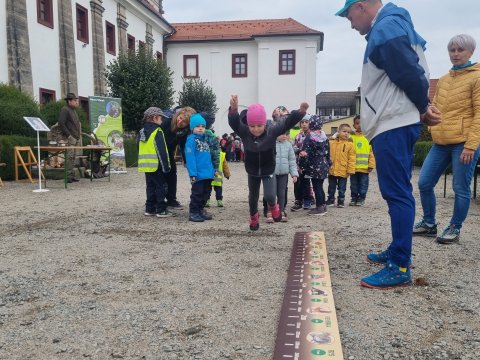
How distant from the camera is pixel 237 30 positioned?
34.2 metres

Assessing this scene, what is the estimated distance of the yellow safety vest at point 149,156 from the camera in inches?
249

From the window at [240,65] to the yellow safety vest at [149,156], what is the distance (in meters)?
28.0

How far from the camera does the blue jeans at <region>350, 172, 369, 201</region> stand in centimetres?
758

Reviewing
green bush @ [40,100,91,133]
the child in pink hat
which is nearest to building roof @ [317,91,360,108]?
green bush @ [40,100,91,133]

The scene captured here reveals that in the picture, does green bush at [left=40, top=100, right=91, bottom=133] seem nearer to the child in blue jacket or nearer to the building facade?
the child in blue jacket

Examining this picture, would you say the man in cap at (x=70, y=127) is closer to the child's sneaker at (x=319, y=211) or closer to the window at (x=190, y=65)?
the child's sneaker at (x=319, y=211)

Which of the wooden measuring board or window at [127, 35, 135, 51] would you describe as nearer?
the wooden measuring board

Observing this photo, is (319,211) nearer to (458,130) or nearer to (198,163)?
(198,163)

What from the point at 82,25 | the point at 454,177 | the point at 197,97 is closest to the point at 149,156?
the point at 454,177

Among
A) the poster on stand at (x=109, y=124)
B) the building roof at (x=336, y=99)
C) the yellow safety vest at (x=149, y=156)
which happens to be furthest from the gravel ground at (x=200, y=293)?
the building roof at (x=336, y=99)

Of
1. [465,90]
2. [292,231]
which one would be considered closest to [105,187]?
[292,231]

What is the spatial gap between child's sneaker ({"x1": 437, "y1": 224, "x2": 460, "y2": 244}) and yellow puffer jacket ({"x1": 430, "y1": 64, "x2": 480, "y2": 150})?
33.9 inches

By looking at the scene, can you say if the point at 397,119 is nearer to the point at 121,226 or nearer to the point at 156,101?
the point at 121,226

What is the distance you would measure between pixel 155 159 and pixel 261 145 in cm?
181
